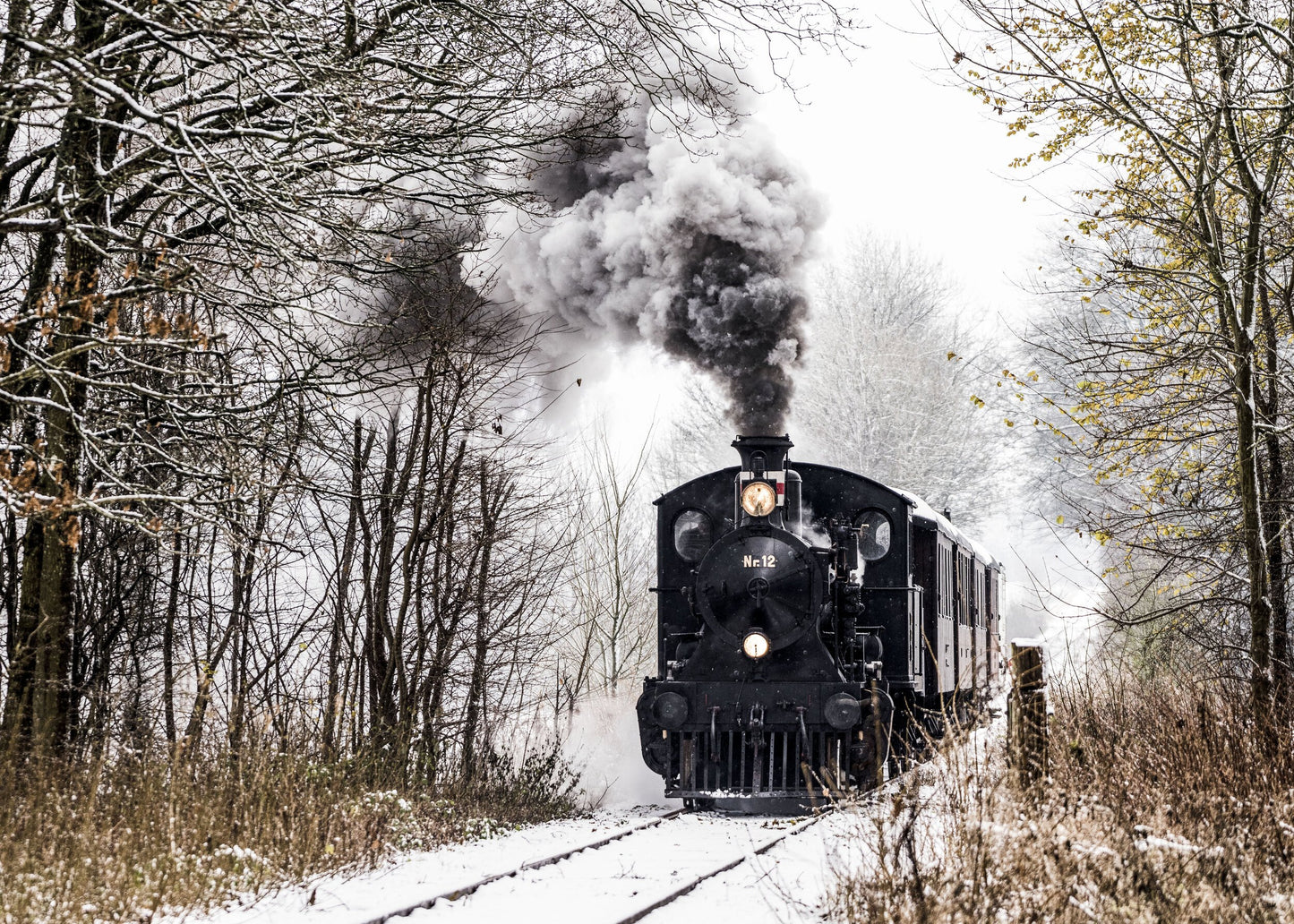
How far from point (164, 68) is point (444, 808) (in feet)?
17.8

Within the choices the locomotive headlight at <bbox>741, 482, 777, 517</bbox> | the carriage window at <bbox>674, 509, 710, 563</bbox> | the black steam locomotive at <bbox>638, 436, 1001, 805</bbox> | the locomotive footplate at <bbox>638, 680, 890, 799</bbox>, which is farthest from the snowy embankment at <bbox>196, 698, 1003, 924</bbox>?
the carriage window at <bbox>674, 509, 710, 563</bbox>

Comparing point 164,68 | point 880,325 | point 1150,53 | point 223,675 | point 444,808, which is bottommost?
point 444,808

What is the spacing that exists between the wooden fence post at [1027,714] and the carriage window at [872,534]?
3.57 metres

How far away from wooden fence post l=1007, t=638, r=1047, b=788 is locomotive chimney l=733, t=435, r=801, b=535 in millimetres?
3176

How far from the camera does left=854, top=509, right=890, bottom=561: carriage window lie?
1036 cm

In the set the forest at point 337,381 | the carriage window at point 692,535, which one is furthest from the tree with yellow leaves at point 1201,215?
the carriage window at point 692,535

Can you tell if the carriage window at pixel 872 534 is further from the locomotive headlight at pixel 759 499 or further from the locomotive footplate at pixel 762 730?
the locomotive footplate at pixel 762 730

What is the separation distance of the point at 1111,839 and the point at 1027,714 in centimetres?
152

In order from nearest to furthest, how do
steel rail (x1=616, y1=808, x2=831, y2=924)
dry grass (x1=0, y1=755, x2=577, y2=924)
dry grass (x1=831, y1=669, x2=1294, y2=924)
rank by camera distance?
dry grass (x1=831, y1=669, x2=1294, y2=924) < dry grass (x1=0, y1=755, x2=577, y2=924) < steel rail (x1=616, y1=808, x2=831, y2=924)

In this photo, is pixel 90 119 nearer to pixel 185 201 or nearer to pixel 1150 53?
pixel 185 201


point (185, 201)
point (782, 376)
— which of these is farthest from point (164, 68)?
point (782, 376)

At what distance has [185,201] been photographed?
6.90 m

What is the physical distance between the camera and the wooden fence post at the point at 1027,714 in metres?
6.32

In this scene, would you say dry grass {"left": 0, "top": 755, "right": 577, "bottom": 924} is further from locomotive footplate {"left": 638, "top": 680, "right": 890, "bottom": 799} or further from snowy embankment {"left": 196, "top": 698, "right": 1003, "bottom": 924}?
locomotive footplate {"left": 638, "top": 680, "right": 890, "bottom": 799}
